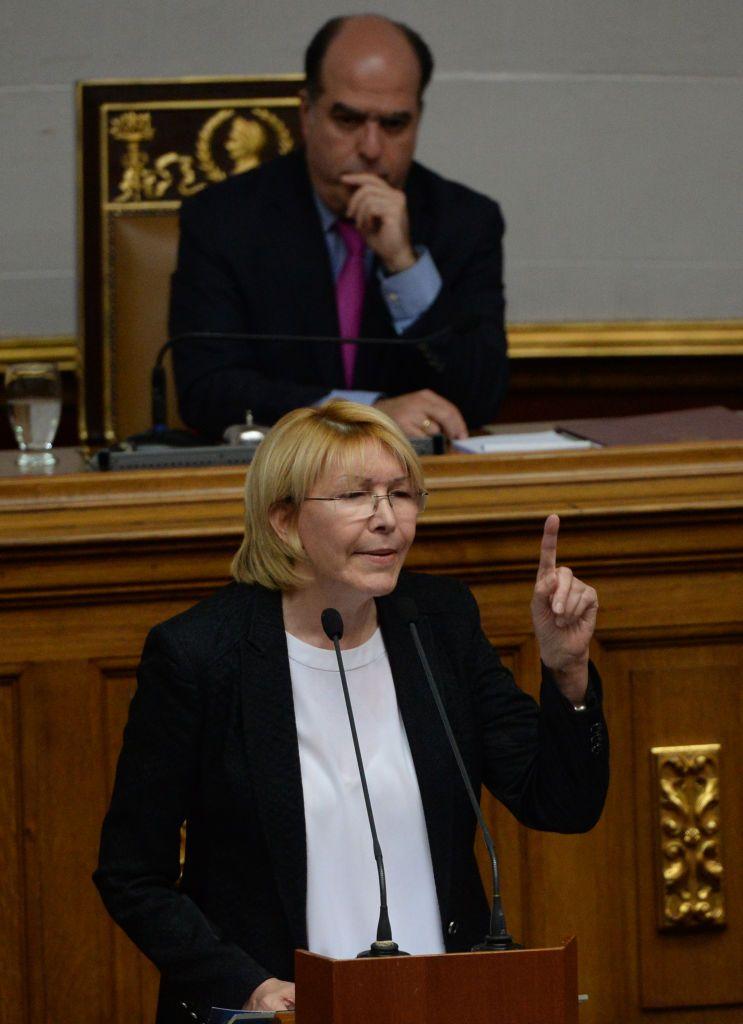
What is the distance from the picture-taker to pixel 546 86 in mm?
4320

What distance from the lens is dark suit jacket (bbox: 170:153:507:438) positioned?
10.1ft

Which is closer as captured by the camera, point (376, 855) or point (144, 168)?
point (376, 855)

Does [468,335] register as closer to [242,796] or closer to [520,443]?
[520,443]

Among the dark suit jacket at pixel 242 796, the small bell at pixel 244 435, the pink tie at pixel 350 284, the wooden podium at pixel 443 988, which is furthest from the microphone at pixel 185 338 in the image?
the wooden podium at pixel 443 988

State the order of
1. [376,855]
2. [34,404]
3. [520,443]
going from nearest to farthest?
[376,855]
[520,443]
[34,404]

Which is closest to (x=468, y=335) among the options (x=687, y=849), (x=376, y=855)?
(x=687, y=849)

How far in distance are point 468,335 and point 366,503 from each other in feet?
4.50

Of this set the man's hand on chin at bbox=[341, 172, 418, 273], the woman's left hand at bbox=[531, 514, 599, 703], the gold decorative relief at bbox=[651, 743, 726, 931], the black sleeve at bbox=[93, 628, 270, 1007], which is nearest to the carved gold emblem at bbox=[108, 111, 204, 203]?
the man's hand on chin at bbox=[341, 172, 418, 273]

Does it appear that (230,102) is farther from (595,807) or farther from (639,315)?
(595,807)

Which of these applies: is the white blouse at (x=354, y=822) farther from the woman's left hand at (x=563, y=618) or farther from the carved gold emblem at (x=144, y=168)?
the carved gold emblem at (x=144, y=168)

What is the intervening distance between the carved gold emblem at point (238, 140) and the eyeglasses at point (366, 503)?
1.92 meters

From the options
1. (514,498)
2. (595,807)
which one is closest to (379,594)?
(595,807)

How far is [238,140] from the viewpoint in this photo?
3.57 m

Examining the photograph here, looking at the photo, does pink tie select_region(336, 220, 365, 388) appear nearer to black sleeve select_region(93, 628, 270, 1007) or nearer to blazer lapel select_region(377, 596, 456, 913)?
blazer lapel select_region(377, 596, 456, 913)
